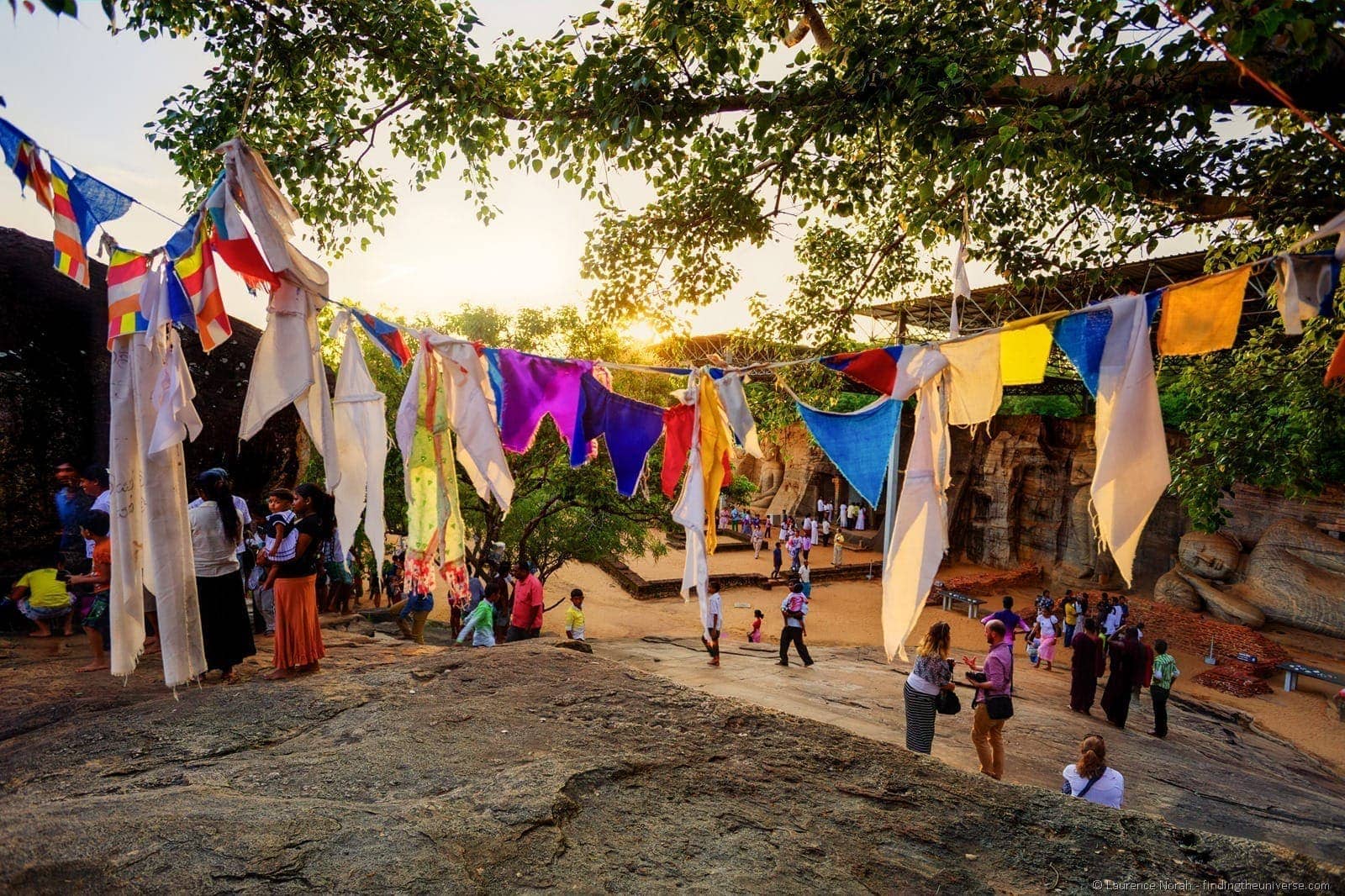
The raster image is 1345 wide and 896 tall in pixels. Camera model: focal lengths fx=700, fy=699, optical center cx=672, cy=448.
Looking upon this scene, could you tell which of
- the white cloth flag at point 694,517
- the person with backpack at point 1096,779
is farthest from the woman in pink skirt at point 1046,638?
the white cloth flag at point 694,517

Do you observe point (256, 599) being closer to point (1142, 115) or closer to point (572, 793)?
point (572, 793)

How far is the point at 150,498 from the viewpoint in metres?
4.22

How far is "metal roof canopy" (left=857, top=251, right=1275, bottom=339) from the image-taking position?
257 inches

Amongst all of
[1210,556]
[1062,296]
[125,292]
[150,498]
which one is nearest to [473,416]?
A: [150,498]

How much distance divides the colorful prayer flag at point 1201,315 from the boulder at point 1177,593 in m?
17.2

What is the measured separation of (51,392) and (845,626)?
15666 mm

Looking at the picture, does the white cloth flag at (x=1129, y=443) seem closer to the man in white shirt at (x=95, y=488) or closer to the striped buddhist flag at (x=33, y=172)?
the striped buddhist flag at (x=33, y=172)

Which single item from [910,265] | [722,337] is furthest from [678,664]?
[722,337]

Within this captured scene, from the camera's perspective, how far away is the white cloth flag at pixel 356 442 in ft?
15.4

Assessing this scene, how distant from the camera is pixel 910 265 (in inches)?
339

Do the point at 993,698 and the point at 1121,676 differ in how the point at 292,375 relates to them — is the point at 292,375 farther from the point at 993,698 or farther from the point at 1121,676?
the point at 1121,676

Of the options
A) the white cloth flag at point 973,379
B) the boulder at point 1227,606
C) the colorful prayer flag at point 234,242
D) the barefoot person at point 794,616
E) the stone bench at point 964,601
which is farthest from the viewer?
the stone bench at point 964,601

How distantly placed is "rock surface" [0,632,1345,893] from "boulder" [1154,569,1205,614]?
16.9m

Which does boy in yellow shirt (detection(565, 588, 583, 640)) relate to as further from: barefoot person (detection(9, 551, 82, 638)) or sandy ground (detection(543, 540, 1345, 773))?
barefoot person (detection(9, 551, 82, 638))
